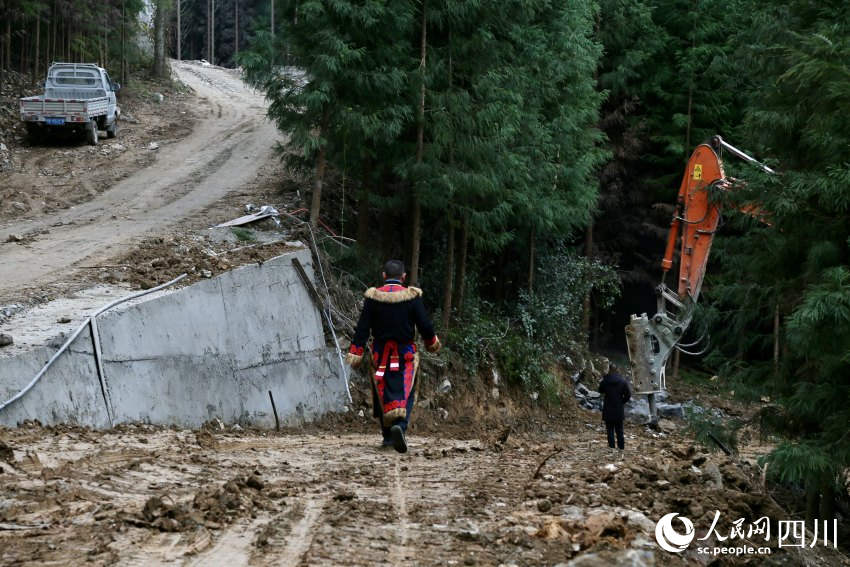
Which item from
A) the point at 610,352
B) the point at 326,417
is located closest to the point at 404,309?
the point at 326,417

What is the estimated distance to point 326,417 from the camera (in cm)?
1492

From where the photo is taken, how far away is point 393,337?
9898 millimetres

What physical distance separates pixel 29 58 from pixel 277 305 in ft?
85.4

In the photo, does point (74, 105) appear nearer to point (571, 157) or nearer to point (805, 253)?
point (571, 157)

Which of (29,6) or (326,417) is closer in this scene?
(326,417)

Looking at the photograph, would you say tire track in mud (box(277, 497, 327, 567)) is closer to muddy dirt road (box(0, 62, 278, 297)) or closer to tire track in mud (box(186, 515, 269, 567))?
tire track in mud (box(186, 515, 269, 567))

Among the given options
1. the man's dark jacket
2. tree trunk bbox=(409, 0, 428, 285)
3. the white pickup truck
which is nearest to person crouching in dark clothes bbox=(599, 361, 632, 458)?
the man's dark jacket

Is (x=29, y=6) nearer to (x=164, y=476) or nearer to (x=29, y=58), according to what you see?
(x=29, y=58)

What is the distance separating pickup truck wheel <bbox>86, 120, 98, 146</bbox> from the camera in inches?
1012

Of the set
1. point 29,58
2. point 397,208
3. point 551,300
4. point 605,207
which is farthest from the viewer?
point 29,58

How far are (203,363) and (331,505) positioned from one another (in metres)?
6.20

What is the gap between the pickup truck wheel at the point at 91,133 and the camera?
2569 cm

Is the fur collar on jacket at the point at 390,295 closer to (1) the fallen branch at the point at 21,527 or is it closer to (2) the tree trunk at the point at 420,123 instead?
(1) the fallen branch at the point at 21,527

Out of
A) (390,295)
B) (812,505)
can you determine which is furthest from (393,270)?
(812,505)
